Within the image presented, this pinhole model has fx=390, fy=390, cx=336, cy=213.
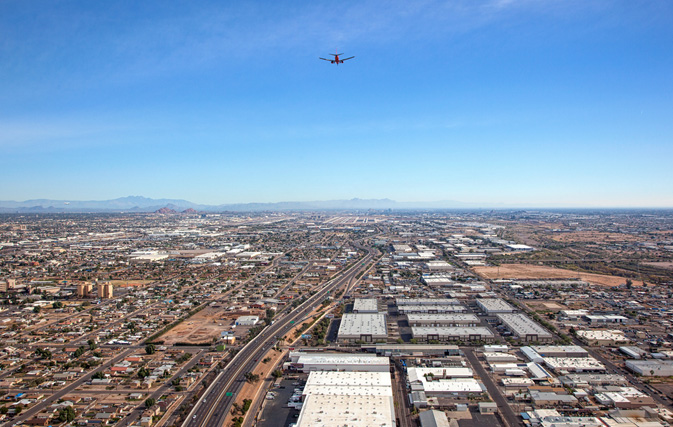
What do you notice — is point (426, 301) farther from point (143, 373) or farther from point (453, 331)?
point (143, 373)

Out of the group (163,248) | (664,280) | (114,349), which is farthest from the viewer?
(163,248)

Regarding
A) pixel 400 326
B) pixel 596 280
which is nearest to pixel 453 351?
pixel 400 326

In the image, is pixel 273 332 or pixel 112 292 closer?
pixel 273 332

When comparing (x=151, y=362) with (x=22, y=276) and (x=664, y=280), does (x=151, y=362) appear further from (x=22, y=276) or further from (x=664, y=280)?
(x=664, y=280)

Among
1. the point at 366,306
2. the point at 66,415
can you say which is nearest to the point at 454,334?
the point at 366,306

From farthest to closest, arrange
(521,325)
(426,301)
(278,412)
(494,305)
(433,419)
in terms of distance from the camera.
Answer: (426,301), (494,305), (521,325), (278,412), (433,419)

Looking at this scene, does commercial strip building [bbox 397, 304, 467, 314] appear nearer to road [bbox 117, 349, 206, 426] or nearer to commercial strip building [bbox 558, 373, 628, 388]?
commercial strip building [bbox 558, 373, 628, 388]

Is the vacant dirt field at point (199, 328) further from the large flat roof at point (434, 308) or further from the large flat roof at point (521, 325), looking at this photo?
the large flat roof at point (521, 325)
